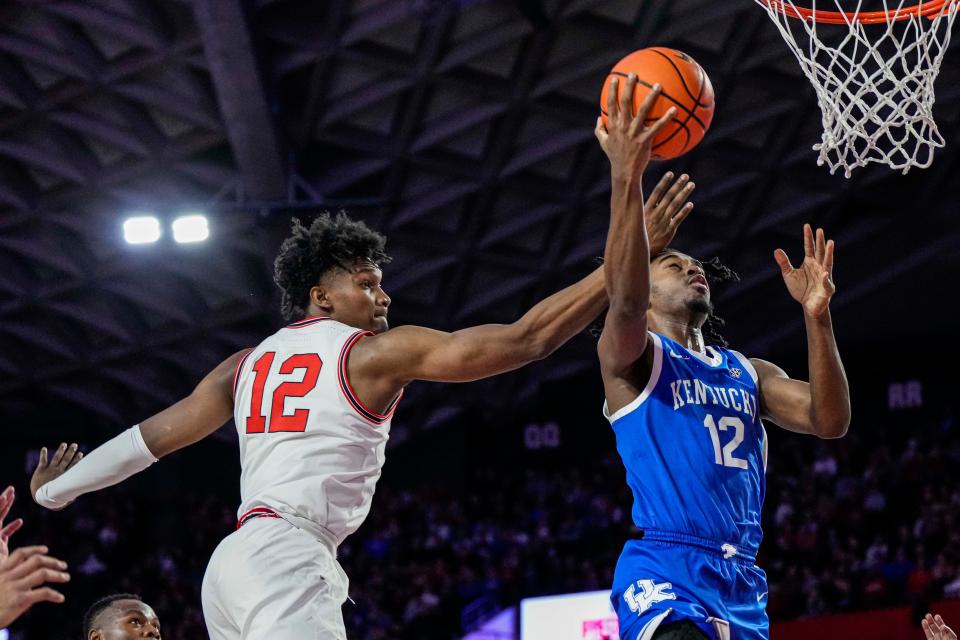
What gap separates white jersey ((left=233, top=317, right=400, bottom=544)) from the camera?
394 cm

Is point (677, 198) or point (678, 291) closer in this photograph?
point (677, 198)

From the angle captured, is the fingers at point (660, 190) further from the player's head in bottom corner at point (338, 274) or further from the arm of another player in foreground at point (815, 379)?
the player's head in bottom corner at point (338, 274)

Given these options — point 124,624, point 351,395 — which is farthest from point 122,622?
point 351,395

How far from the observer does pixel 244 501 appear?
4016mm

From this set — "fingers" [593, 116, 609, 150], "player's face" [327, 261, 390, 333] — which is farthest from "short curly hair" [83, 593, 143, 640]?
"fingers" [593, 116, 609, 150]

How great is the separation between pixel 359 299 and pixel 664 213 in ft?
4.03

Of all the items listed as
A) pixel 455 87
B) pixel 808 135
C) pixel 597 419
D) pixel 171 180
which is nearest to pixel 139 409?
pixel 171 180

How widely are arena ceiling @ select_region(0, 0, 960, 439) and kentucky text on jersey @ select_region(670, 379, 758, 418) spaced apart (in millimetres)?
10714

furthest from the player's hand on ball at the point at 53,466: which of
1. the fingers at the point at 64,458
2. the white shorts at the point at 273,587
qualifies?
the white shorts at the point at 273,587

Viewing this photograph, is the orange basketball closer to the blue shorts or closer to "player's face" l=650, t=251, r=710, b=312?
"player's face" l=650, t=251, r=710, b=312

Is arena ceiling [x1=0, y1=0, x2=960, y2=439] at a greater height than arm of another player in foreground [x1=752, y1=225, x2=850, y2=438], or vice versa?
arena ceiling [x1=0, y1=0, x2=960, y2=439]

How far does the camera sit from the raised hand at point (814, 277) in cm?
425

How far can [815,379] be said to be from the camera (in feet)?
13.8

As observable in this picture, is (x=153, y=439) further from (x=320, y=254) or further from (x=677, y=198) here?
(x=677, y=198)
